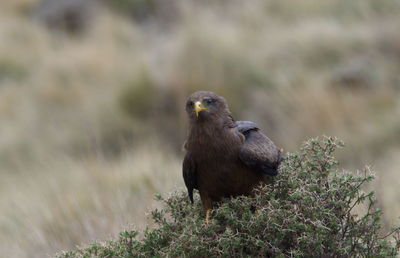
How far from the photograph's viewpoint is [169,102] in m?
11.1

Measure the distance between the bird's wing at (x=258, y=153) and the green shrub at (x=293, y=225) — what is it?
0.15 metres

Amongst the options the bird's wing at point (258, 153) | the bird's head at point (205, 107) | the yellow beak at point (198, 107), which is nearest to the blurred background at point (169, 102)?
the bird's wing at point (258, 153)

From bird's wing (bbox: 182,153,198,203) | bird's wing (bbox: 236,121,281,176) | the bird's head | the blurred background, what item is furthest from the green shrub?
the blurred background

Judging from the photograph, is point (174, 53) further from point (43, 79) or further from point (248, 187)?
point (248, 187)

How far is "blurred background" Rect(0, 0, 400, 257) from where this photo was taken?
22.5 feet

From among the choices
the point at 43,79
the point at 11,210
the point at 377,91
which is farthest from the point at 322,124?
the point at 43,79

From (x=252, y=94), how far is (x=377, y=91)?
1.84 m

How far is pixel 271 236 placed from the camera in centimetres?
357

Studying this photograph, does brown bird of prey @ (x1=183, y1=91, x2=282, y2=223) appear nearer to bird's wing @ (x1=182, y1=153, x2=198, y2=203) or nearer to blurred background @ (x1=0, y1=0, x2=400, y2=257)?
bird's wing @ (x1=182, y1=153, x2=198, y2=203)

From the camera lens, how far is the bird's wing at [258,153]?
399cm

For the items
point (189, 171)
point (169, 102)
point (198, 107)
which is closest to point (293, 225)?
point (189, 171)

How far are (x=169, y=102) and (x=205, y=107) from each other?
695 cm

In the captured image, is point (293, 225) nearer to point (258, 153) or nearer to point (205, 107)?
point (258, 153)

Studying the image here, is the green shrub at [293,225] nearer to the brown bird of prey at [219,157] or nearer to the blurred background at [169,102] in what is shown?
the brown bird of prey at [219,157]
